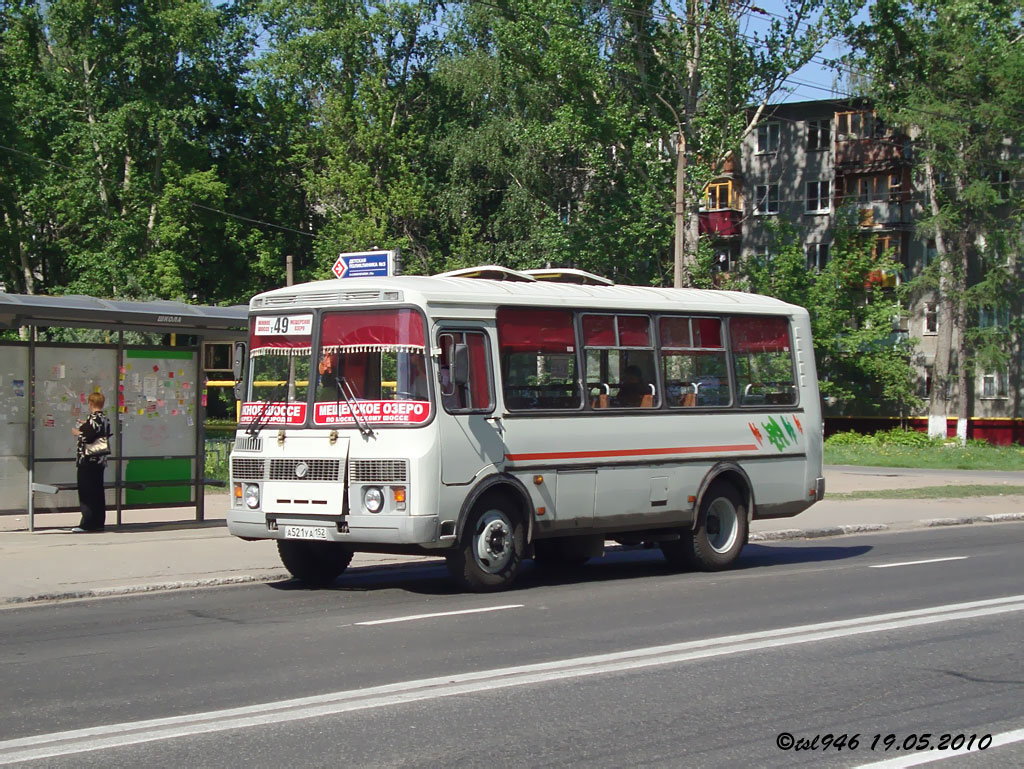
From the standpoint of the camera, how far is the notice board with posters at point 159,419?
17.2 meters

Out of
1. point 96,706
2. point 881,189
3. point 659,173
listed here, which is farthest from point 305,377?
point 881,189

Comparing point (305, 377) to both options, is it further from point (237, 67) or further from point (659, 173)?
point (237, 67)

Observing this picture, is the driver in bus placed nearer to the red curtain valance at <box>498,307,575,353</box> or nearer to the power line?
the red curtain valance at <box>498,307,575,353</box>

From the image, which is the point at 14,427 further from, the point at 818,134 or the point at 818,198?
the point at 818,134

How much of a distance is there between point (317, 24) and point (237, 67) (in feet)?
13.0

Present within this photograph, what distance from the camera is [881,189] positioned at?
212 feet

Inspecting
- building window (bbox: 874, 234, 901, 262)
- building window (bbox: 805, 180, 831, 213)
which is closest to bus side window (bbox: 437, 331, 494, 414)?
building window (bbox: 874, 234, 901, 262)

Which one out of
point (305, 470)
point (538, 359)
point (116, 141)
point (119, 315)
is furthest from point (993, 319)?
point (305, 470)

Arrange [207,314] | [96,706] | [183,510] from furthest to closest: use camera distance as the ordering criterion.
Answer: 1. [183,510]
2. [207,314]
3. [96,706]

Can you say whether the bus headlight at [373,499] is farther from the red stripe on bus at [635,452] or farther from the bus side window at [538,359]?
the bus side window at [538,359]

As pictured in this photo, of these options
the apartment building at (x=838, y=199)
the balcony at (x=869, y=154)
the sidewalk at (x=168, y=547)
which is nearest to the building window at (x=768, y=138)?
the apartment building at (x=838, y=199)


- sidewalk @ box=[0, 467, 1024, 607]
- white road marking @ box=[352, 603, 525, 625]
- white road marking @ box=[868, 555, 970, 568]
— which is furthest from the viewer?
white road marking @ box=[868, 555, 970, 568]

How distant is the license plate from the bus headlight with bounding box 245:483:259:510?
1.53 feet

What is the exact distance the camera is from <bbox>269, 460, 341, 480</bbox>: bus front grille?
1152 cm
